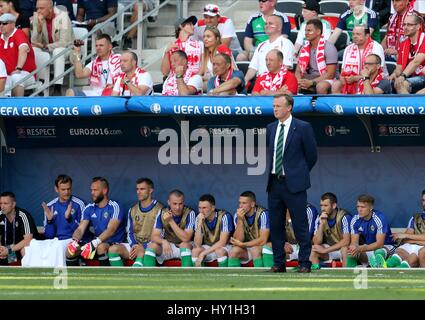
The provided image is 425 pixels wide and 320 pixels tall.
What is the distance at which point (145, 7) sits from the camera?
17.7 meters

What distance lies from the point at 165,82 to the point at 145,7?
2216 millimetres

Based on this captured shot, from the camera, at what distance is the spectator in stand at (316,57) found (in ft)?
50.7

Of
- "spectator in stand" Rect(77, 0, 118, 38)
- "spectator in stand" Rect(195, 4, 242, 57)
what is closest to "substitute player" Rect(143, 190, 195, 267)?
"spectator in stand" Rect(195, 4, 242, 57)

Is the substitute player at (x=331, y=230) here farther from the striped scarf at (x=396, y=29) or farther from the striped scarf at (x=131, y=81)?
the striped scarf at (x=131, y=81)

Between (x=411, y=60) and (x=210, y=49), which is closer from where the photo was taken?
(x=411, y=60)

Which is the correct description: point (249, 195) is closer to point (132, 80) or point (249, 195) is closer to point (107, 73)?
point (132, 80)

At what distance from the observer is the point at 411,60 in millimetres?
15375

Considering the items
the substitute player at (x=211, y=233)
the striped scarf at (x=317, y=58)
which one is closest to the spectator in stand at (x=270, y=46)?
the striped scarf at (x=317, y=58)

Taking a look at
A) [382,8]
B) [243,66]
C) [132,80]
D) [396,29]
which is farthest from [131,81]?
[382,8]

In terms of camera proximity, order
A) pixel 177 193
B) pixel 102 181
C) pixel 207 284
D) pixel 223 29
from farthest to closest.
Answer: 1. pixel 223 29
2. pixel 102 181
3. pixel 177 193
4. pixel 207 284

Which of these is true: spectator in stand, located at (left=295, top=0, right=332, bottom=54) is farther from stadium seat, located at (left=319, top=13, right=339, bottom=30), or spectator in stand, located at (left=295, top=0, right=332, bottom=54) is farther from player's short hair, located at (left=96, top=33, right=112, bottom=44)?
player's short hair, located at (left=96, top=33, right=112, bottom=44)

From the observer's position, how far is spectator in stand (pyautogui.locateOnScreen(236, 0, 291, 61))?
646 inches

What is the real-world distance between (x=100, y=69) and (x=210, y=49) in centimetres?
151
